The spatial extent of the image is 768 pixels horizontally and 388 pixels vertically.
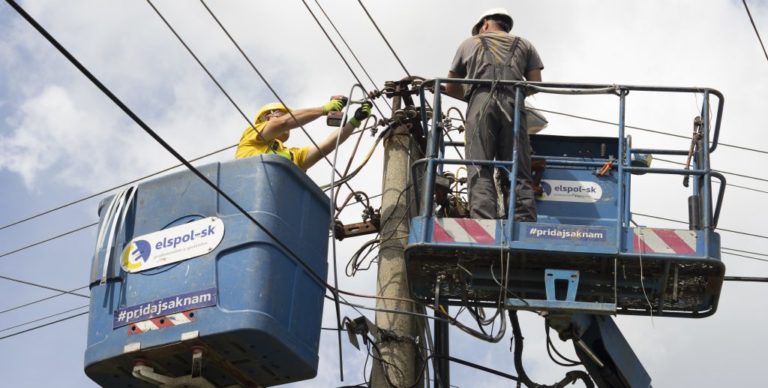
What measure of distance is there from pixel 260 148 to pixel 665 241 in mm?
3064

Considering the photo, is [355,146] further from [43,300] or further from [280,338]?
[43,300]

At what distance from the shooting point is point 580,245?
904 cm

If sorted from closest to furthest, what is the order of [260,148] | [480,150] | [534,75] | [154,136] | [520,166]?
1. [154,136]
2. [520,166]
3. [480,150]
4. [534,75]
5. [260,148]

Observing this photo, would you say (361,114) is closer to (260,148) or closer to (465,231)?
(260,148)

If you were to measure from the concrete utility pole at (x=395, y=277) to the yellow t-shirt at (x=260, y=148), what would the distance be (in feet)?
2.38

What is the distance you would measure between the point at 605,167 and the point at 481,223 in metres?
1.19

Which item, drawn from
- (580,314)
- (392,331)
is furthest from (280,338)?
(580,314)

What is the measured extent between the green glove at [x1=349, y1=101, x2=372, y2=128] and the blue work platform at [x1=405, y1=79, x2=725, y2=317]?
1.06 m

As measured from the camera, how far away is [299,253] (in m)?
9.06

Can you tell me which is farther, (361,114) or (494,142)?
(361,114)

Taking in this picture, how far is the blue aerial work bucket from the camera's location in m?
8.55

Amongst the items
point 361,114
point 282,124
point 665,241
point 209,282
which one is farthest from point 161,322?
point 665,241

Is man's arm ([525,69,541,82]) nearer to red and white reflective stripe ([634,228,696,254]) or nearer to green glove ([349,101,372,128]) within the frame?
green glove ([349,101,372,128])

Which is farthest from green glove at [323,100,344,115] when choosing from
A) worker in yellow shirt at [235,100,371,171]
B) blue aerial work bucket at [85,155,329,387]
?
blue aerial work bucket at [85,155,329,387]
